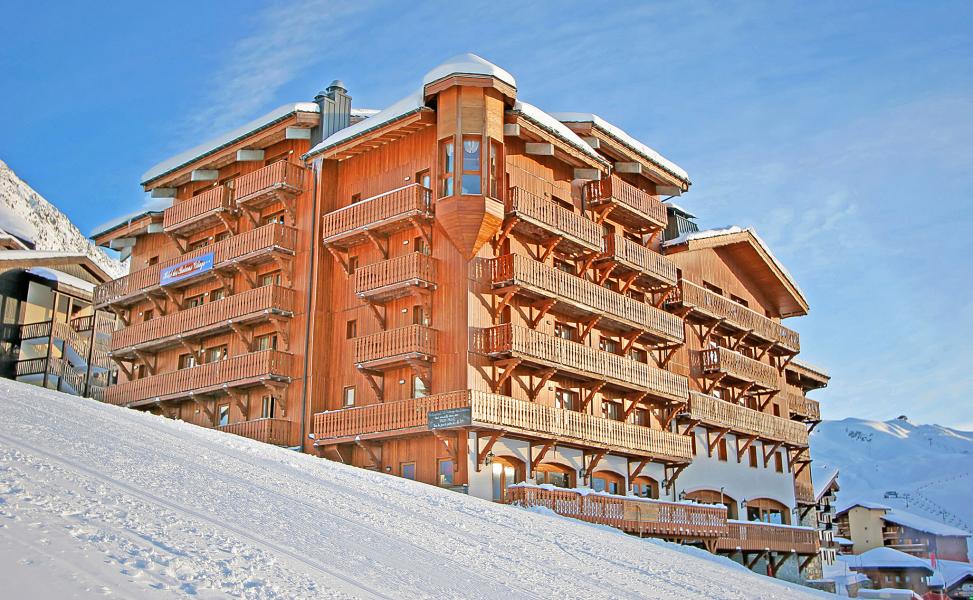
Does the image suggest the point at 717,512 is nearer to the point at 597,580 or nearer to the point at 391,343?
the point at 391,343

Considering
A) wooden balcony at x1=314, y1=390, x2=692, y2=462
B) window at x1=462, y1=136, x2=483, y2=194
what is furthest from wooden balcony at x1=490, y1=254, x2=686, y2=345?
wooden balcony at x1=314, y1=390, x2=692, y2=462

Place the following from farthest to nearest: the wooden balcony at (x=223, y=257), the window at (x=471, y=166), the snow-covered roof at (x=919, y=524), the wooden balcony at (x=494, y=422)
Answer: the snow-covered roof at (x=919, y=524)
the wooden balcony at (x=223, y=257)
the window at (x=471, y=166)
the wooden balcony at (x=494, y=422)

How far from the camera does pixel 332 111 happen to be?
132 feet

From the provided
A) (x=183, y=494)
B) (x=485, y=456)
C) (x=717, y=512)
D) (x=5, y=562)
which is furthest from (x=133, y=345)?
(x=5, y=562)

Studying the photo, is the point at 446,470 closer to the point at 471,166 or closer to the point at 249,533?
the point at 471,166

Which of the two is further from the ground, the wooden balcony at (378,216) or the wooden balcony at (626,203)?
the wooden balcony at (626,203)

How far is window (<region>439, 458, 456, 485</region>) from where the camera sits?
104ft

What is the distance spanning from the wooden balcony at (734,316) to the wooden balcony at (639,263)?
1391 millimetres

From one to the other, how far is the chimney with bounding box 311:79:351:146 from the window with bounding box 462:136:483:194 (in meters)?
8.54

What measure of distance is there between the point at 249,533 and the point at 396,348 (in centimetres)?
2088

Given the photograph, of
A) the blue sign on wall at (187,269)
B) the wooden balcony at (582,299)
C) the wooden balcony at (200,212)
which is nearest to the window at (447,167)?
the wooden balcony at (582,299)

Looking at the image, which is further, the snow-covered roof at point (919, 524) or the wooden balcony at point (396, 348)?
the snow-covered roof at point (919, 524)

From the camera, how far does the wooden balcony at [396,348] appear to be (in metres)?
32.8

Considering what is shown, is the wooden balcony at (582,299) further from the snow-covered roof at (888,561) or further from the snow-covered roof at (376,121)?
the snow-covered roof at (888,561)
